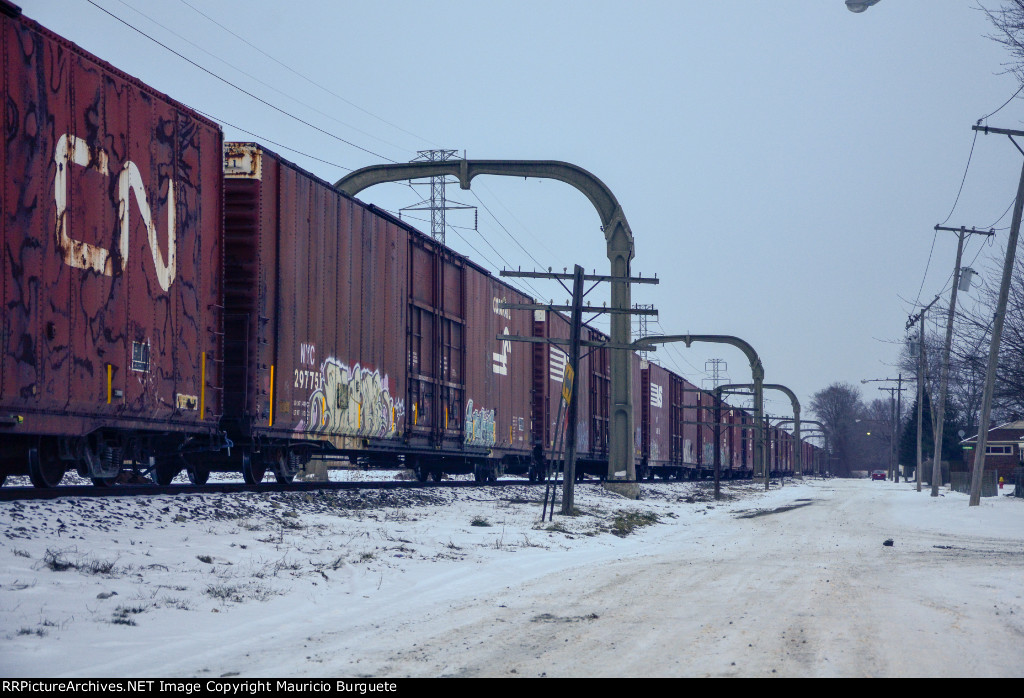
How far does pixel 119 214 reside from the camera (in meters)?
10.9

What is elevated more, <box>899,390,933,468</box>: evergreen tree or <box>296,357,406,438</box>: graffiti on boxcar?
<box>296,357,406,438</box>: graffiti on boxcar

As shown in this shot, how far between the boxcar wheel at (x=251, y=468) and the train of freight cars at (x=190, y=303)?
3 centimetres

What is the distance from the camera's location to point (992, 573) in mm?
11750

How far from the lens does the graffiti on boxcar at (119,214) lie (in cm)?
996

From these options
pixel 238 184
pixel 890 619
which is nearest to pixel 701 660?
pixel 890 619

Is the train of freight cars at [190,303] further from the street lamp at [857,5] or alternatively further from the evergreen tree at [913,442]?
the evergreen tree at [913,442]

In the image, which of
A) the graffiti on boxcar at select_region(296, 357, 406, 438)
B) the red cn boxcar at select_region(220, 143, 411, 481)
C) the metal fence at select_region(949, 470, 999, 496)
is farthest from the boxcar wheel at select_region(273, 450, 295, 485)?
the metal fence at select_region(949, 470, 999, 496)

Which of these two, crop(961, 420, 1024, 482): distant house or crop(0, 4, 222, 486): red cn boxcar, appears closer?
crop(0, 4, 222, 486): red cn boxcar

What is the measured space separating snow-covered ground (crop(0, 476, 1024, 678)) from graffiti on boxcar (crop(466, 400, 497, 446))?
19.8ft

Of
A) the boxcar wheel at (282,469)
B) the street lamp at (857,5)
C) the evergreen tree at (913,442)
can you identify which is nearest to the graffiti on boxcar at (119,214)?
the boxcar wheel at (282,469)

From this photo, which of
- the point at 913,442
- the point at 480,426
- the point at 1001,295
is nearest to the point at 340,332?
the point at 480,426

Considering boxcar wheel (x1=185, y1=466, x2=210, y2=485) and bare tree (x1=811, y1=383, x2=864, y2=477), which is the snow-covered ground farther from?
bare tree (x1=811, y1=383, x2=864, y2=477)

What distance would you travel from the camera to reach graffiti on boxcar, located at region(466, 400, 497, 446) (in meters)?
21.5

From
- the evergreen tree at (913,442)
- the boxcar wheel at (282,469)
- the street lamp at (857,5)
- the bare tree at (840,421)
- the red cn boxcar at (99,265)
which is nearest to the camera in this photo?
the red cn boxcar at (99,265)
